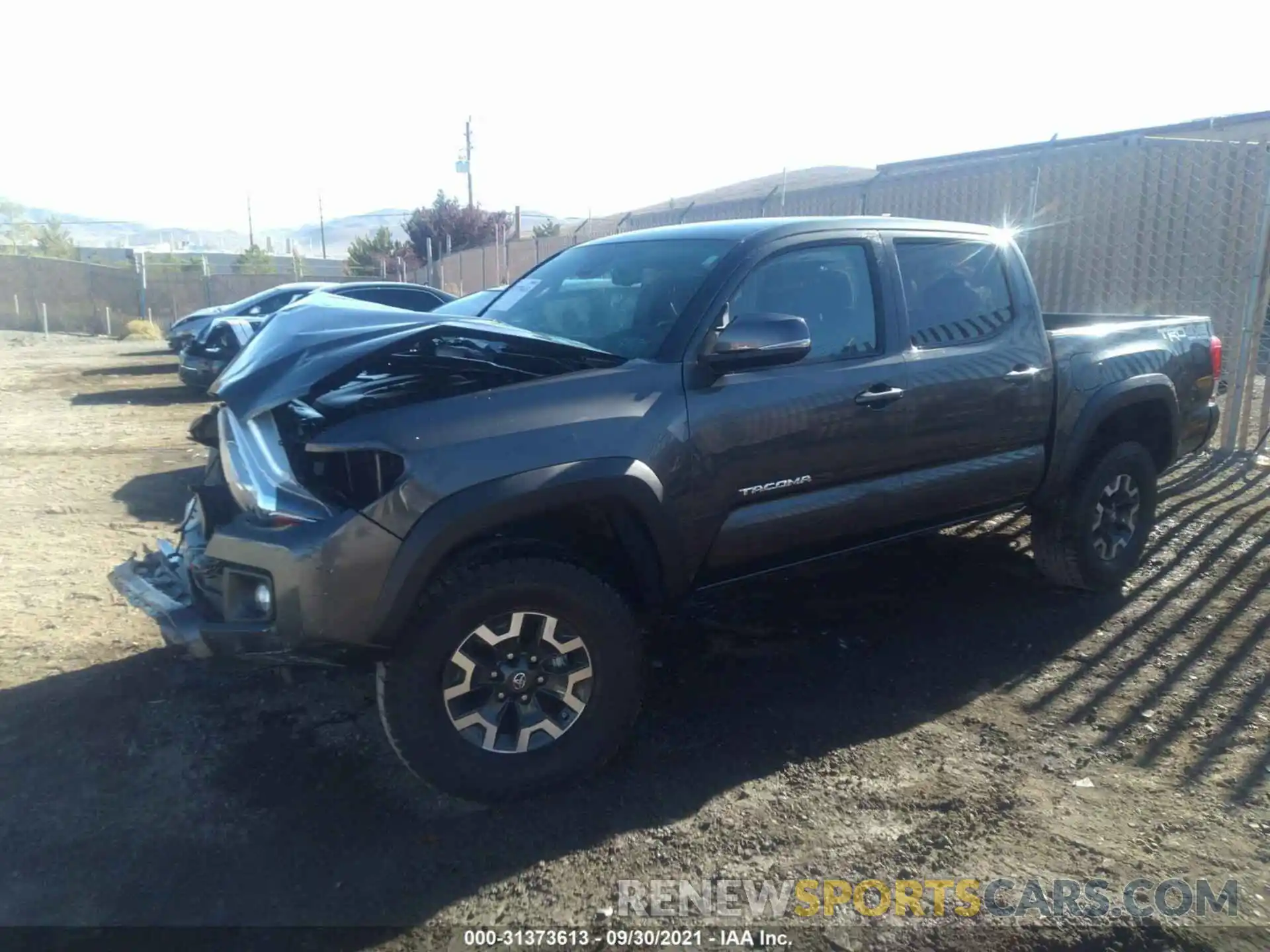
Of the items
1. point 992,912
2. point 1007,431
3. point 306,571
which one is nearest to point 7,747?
point 306,571

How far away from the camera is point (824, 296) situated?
428 cm

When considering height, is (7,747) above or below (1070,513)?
below

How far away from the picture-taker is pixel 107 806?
3.44m

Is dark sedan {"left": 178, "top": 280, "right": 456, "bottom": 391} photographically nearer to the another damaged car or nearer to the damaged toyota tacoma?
the another damaged car

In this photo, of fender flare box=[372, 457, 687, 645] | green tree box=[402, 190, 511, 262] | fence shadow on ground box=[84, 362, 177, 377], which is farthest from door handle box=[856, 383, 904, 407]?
green tree box=[402, 190, 511, 262]

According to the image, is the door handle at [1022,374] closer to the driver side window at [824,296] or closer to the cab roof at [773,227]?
the cab roof at [773,227]

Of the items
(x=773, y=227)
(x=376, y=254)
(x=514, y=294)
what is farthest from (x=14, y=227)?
(x=773, y=227)

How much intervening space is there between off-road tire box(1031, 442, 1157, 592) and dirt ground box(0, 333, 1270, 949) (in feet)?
0.51

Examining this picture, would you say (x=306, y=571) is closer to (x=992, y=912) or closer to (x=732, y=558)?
(x=732, y=558)

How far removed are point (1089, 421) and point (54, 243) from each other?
5516 centimetres

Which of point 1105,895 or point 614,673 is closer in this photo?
point 1105,895

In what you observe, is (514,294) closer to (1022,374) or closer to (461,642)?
(461,642)

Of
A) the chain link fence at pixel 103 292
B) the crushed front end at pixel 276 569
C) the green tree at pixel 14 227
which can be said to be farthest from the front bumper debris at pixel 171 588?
the green tree at pixel 14 227

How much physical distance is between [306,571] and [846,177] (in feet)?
174
